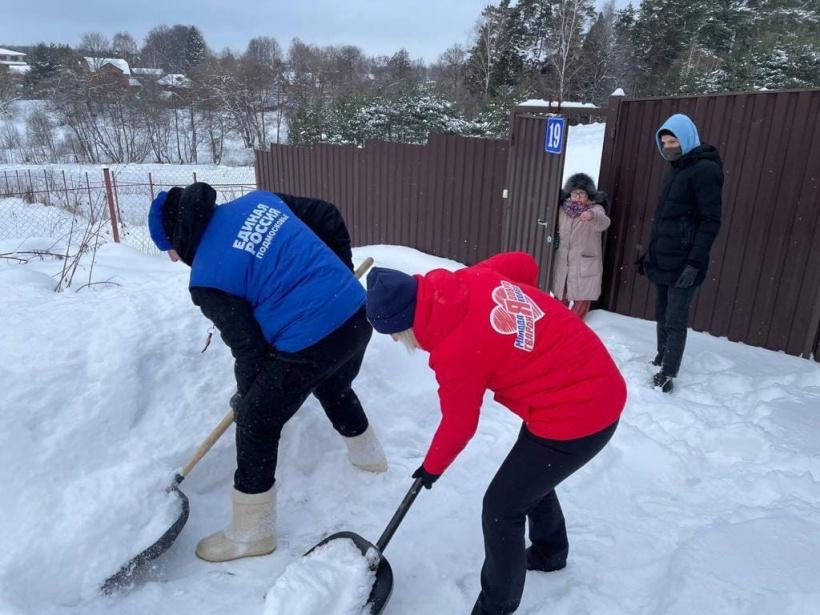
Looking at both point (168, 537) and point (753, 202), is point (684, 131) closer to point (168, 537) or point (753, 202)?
point (753, 202)

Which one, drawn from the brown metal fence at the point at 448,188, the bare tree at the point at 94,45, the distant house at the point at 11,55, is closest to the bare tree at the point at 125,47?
the bare tree at the point at 94,45

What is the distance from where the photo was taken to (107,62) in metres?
43.4

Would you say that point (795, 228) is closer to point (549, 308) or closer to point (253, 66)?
point (549, 308)

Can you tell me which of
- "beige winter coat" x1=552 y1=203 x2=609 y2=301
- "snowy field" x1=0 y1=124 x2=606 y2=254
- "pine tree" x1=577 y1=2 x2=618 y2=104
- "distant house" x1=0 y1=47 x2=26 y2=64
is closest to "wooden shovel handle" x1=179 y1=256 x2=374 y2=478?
"beige winter coat" x1=552 y1=203 x2=609 y2=301

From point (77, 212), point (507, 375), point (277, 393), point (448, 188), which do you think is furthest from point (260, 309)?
point (77, 212)

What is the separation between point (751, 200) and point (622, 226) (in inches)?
38.3

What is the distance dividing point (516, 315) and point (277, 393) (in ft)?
3.38

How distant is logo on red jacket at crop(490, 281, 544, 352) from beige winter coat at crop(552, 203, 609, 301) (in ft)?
10.0

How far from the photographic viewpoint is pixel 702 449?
2988 mm

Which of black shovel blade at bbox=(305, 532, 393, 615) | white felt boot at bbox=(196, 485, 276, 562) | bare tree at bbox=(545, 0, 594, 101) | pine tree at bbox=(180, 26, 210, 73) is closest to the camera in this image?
black shovel blade at bbox=(305, 532, 393, 615)

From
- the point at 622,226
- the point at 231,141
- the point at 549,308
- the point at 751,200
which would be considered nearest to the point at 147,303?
the point at 549,308

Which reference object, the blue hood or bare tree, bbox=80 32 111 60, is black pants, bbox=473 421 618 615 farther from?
bare tree, bbox=80 32 111 60

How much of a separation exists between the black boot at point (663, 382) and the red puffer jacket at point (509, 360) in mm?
2023

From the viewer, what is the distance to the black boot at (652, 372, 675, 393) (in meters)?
3.53
